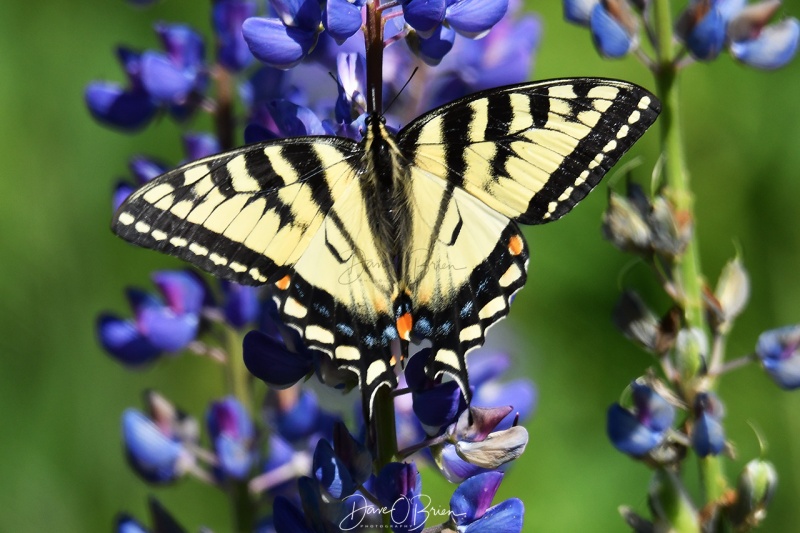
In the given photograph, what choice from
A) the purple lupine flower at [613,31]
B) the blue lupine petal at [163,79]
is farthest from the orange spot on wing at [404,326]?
the blue lupine petal at [163,79]

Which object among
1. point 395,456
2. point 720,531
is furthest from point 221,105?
point 720,531

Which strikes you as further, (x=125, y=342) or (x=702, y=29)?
(x=125, y=342)

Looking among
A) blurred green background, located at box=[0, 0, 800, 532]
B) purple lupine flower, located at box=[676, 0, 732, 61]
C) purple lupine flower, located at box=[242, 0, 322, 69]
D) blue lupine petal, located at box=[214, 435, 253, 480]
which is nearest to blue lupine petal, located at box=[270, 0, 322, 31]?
→ purple lupine flower, located at box=[242, 0, 322, 69]

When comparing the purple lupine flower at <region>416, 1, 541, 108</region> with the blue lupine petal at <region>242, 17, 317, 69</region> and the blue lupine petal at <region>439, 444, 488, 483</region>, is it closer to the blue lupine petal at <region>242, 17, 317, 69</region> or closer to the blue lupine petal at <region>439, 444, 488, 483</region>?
the blue lupine petal at <region>242, 17, 317, 69</region>

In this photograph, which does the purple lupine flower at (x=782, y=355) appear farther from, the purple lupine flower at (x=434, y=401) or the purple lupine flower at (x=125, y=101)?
the purple lupine flower at (x=125, y=101)

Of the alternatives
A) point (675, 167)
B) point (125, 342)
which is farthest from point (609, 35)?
point (125, 342)

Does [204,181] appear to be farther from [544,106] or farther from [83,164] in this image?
[83,164]

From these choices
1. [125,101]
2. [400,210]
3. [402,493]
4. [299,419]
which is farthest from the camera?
[125,101]

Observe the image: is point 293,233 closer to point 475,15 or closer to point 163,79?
point 475,15
